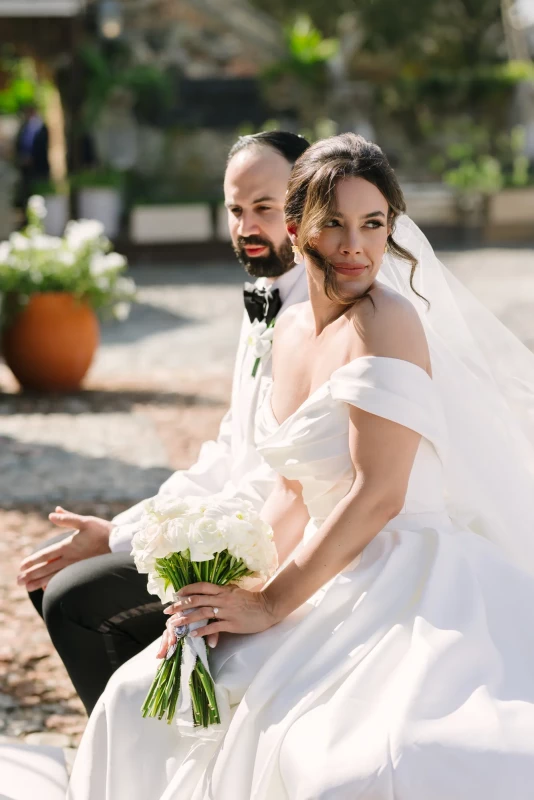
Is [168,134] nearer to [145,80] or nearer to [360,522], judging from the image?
[145,80]

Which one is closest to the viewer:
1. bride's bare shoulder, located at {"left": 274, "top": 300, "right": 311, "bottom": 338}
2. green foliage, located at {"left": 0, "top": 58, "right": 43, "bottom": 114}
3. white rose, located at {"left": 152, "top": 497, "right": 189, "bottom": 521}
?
white rose, located at {"left": 152, "top": 497, "right": 189, "bottom": 521}

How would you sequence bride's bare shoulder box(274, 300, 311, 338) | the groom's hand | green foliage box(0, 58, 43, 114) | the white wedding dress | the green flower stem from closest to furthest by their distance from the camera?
the white wedding dress
the green flower stem
bride's bare shoulder box(274, 300, 311, 338)
the groom's hand
green foliage box(0, 58, 43, 114)

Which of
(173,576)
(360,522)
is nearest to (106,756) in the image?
(173,576)

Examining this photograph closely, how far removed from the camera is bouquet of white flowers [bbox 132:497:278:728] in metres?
2.24

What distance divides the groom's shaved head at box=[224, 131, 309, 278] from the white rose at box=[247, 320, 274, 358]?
21cm

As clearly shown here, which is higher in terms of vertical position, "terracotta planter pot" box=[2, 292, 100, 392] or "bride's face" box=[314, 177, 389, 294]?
"bride's face" box=[314, 177, 389, 294]

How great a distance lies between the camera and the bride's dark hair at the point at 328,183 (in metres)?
2.32

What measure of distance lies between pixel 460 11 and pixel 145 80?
16.0 metres

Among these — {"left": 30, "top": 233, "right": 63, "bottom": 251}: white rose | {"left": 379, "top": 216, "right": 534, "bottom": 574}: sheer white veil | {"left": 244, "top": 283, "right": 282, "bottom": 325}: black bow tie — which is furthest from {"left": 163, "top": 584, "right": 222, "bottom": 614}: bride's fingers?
{"left": 30, "top": 233, "right": 63, "bottom": 251}: white rose

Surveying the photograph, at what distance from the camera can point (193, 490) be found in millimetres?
3191

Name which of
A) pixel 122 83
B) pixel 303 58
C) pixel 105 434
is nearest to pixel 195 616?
pixel 105 434

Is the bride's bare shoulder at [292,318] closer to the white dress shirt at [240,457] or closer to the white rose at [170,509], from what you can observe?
the white dress shirt at [240,457]

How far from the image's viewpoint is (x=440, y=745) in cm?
197

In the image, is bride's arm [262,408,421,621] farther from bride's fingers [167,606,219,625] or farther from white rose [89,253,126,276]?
white rose [89,253,126,276]
